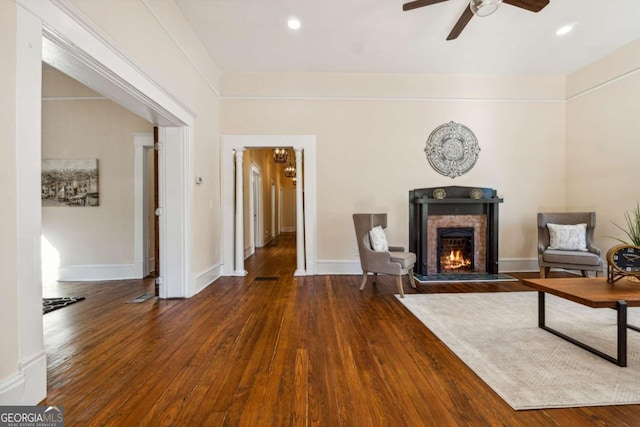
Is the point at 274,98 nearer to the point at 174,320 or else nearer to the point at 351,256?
the point at 351,256

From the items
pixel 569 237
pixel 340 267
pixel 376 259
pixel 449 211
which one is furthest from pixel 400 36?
pixel 569 237

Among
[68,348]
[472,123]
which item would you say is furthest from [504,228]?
[68,348]

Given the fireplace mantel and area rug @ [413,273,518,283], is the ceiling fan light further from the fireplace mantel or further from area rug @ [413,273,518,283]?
area rug @ [413,273,518,283]

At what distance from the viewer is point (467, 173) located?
4.89 m

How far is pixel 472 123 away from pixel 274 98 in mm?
3400

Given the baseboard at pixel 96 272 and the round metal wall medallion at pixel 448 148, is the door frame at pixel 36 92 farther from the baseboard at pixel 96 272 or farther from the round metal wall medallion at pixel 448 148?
the round metal wall medallion at pixel 448 148

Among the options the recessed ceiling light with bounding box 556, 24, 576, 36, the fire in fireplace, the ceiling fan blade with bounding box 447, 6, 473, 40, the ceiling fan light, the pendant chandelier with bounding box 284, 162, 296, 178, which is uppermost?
the recessed ceiling light with bounding box 556, 24, 576, 36

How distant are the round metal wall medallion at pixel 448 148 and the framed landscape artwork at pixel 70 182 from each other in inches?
211

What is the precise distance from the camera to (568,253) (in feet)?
13.0

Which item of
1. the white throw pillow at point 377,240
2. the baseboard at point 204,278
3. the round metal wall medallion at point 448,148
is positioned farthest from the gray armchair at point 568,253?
the baseboard at point 204,278

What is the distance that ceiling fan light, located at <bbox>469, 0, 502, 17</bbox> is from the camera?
240 centimetres

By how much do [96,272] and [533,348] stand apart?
5.53 metres

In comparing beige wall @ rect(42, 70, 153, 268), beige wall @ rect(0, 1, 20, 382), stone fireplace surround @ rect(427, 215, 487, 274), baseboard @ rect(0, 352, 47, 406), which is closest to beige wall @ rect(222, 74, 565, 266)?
stone fireplace surround @ rect(427, 215, 487, 274)

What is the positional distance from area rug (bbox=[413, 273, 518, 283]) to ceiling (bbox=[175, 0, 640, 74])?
11.0ft
